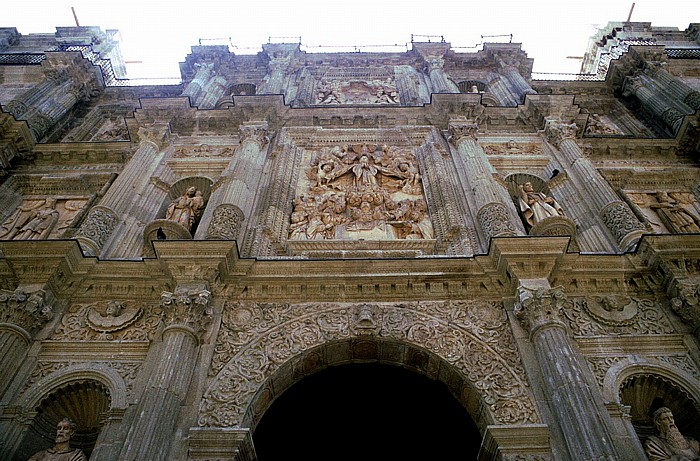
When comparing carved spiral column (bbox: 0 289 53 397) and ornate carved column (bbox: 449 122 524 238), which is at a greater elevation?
ornate carved column (bbox: 449 122 524 238)

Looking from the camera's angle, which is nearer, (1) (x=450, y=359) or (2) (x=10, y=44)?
(1) (x=450, y=359)

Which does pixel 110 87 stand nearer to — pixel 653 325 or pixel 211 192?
pixel 211 192

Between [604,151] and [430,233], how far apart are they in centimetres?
700

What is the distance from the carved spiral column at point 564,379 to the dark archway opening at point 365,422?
226 cm

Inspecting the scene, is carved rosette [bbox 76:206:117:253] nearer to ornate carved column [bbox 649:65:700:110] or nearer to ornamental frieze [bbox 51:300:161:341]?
ornamental frieze [bbox 51:300:161:341]

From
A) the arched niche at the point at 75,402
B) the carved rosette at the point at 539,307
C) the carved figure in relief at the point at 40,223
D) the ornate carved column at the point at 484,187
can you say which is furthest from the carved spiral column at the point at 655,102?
the carved figure in relief at the point at 40,223

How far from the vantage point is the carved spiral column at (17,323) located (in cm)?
864

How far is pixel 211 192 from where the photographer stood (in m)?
13.3

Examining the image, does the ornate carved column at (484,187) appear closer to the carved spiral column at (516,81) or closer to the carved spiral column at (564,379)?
the carved spiral column at (564,379)

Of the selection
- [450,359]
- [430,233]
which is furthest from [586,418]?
[430,233]

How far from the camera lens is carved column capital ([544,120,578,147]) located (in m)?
14.9

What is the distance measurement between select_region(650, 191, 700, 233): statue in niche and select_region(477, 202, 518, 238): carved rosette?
4.62m

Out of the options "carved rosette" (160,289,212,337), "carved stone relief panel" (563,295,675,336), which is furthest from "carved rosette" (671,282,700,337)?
"carved rosette" (160,289,212,337)

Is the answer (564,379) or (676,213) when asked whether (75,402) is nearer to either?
(564,379)
